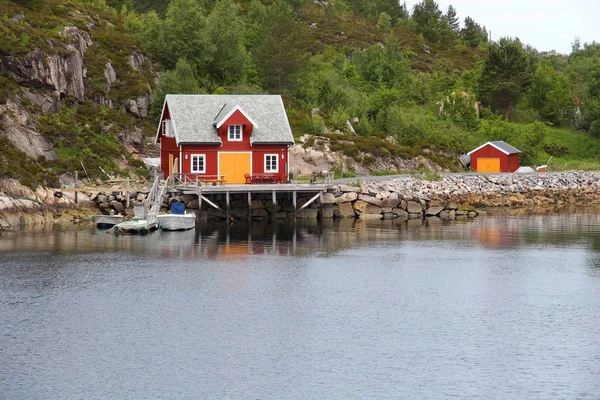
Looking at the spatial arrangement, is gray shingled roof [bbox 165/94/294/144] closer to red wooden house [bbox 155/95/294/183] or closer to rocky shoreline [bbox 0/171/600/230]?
red wooden house [bbox 155/95/294/183]

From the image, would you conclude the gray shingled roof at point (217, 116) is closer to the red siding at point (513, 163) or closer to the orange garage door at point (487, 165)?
the orange garage door at point (487, 165)

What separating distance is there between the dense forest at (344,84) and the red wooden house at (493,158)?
1.76 m

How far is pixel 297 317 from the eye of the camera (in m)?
33.3

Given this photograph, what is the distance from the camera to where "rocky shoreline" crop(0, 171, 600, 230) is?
5509 centimetres

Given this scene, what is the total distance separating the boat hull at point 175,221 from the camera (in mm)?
54750

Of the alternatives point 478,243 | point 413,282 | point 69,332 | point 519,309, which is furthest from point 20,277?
point 478,243


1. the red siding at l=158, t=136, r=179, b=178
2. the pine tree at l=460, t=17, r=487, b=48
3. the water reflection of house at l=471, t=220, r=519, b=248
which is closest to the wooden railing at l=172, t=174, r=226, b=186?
the red siding at l=158, t=136, r=179, b=178

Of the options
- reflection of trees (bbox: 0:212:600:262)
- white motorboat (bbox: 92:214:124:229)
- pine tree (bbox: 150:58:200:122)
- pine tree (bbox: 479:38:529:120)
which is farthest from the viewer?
pine tree (bbox: 479:38:529:120)

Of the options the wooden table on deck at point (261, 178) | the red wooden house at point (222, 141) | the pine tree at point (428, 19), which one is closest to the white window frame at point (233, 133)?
the red wooden house at point (222, 141)

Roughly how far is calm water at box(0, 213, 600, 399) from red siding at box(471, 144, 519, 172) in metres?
27.9

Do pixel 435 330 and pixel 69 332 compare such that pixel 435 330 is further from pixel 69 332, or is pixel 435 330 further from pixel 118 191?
pixel 118 191

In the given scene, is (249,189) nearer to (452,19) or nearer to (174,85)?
(174,85)

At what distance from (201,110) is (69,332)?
3330 centimetres

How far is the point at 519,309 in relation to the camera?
35000mm
